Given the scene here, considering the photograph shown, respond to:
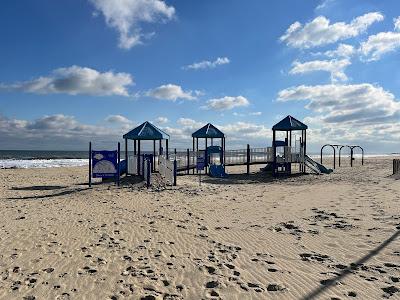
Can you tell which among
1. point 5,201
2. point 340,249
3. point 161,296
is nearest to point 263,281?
point 161,296

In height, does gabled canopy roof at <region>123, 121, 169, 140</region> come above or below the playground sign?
above

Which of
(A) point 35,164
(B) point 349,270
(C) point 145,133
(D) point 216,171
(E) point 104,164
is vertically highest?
(C) point 145,133

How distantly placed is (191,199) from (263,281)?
7985 millimetres

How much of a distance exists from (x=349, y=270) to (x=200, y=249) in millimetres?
A: 2467

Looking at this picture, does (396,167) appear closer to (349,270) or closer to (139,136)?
(139,136)

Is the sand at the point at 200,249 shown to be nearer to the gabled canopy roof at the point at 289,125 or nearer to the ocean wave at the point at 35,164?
the gabled canopy roof at the point at 289,125

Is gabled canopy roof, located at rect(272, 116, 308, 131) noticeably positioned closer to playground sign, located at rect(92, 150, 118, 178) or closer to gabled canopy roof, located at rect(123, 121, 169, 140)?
gabled canopy roof, located at rect(123, 121, 169, 140)

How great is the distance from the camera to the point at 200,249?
6.63 metres

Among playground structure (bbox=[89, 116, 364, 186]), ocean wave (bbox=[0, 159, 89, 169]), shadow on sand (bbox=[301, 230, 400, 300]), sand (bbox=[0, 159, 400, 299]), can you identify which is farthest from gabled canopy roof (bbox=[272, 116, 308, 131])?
ocean wave (bbox=[0, 159, 89, 169])

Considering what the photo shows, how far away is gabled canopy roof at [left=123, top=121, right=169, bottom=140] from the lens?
19203 mm

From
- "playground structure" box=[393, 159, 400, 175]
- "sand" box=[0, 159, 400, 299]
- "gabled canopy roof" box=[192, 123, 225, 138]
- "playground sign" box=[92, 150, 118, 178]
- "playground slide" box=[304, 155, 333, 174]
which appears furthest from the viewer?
"gabled canopy roof" box=[192, 123, 225, 138]

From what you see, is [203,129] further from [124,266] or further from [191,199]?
[124,266]

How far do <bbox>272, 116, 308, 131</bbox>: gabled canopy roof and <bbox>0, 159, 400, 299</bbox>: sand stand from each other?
11058 millimetres

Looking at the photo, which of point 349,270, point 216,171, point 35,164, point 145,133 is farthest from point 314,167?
point 35,164
